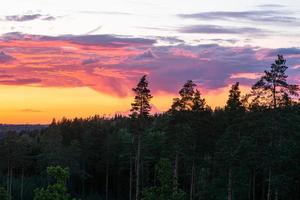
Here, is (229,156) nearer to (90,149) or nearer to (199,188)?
(199,188)

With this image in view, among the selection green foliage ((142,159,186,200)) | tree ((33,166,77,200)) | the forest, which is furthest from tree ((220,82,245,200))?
tree ((33,166,77,200))

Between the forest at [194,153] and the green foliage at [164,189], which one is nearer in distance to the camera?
the green foliage at [164,189]

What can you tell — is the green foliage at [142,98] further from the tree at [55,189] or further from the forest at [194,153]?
the tree at [55,189]

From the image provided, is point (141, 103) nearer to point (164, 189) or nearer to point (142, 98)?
point (142, 98)

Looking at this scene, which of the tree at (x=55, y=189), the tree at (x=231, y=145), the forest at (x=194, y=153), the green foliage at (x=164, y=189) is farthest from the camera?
the tree at (x=231, y=145)

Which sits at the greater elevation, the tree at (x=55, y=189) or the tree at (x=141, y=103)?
the tree at (x=141, y=103)

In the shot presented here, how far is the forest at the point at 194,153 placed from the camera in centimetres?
4556

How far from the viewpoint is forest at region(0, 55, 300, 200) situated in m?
45.6

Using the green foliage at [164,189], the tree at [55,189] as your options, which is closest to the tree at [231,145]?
the green foliage at [164,189]

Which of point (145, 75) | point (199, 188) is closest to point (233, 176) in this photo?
point (145, 75)

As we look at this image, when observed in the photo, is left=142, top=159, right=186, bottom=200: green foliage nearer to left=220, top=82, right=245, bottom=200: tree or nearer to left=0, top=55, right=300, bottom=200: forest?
left=0, top=55, right=300, bottom=200: forest

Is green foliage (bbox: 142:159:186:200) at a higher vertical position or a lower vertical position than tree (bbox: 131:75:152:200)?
lower

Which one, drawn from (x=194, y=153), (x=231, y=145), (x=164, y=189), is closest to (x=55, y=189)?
(x=164, y=189)

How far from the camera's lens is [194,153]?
214 feet
